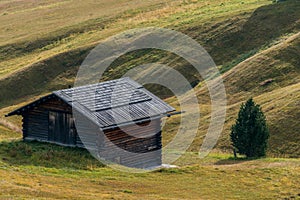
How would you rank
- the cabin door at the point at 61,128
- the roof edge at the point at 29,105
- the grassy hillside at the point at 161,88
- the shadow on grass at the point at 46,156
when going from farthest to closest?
the roof edge at the point at 29,105, the cabin door at the point at 61,128, the shadow on grass at the point at 46,156, the grassy hillside at the point at 161,88

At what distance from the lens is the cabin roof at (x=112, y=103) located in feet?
140

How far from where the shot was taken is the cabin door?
145ft

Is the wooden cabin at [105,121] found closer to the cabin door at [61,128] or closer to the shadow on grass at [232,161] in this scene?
the cabin door at [61,128]

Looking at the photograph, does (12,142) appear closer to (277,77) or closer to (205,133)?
(205,133)

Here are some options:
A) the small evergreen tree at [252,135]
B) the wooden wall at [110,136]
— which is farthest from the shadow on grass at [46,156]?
the small evergreen tree at [252,135]

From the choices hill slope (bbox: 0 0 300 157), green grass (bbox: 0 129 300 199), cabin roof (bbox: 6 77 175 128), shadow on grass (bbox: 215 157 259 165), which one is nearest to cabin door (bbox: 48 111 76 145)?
green grass (bbox: 0 129 300 199)

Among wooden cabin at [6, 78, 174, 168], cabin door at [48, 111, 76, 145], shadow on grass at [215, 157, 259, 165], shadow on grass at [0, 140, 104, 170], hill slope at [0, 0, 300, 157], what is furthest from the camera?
hill slope at [0, 0, 300, 157]

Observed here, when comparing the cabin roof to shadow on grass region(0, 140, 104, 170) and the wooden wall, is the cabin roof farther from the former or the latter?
shadow on grass region(0, 140, 104, 170)

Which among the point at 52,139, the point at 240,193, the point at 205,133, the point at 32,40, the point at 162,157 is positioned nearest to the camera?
the point at 240,193

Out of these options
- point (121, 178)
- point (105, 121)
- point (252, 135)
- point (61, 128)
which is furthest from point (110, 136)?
point (252, 135)

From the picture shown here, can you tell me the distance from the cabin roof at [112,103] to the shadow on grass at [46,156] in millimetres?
2533

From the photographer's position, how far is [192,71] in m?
77.7

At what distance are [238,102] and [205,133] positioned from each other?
8.70 metres

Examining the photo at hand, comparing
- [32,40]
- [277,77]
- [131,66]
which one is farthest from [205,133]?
[32,40]
